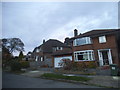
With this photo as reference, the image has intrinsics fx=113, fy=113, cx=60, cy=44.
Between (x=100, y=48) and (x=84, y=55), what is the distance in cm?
320

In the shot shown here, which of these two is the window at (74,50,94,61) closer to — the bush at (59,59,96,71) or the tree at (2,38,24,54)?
the bush at (59,59,96,71)

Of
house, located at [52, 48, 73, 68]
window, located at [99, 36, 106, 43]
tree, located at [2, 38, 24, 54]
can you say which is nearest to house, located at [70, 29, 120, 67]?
window, located at [99, 36, 106, 43]

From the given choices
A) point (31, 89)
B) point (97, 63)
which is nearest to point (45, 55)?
point (97, 63)

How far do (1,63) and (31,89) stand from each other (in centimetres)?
2523

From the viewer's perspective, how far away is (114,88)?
8117 millimetres

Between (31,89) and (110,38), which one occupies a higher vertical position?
(110,38)

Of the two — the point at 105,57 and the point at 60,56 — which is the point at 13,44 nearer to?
the point at 60,56

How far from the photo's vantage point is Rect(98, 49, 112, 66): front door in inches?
740

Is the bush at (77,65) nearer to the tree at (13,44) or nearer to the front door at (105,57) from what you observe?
the front door at (105,57)

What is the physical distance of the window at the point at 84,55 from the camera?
2039cm

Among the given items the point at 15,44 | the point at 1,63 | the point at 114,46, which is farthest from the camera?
the point at 15,44

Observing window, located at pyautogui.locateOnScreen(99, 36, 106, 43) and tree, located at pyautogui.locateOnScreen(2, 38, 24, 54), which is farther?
tree, located at pyautogui.locateOnScreen(2, 38, 24, 54)

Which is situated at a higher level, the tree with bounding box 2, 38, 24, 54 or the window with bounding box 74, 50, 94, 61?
the tree with bounding box 2, 38, 24, 54

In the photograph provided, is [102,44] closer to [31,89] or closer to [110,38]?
[110,38]
